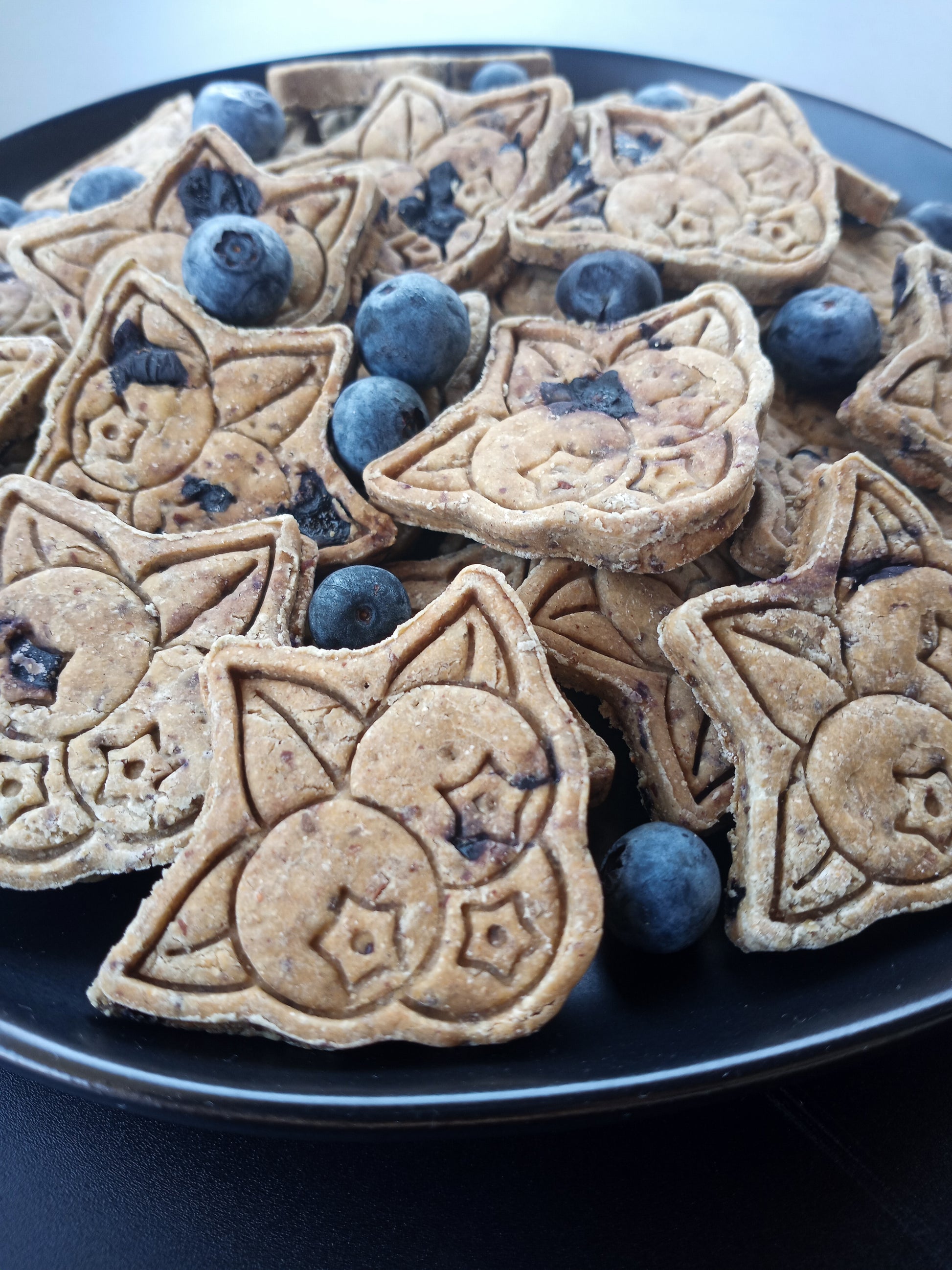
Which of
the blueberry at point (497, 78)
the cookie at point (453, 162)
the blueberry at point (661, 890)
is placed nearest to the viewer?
the blueberry at point (661, 890)

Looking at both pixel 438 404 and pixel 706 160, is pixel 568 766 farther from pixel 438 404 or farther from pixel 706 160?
pixel 706 160

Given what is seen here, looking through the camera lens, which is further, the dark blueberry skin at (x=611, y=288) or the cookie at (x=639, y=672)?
the dark blueberry skin at (x=611, y=288)

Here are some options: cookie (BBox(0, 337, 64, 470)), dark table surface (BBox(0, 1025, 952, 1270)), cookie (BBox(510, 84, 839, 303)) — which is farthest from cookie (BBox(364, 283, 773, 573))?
dark table surface (BBox(0, 1025, 952, 1270))

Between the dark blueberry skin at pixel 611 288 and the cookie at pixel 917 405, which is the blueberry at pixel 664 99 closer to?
the dark blueberry skin at pixel 611 288

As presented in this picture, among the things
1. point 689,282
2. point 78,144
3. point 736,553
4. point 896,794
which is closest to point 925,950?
point 896,794

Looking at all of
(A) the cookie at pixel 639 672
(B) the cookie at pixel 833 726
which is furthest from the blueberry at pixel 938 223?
(A) the cookie at pixel 639 672

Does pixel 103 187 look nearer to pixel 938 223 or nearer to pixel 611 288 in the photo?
pixel 611 288
